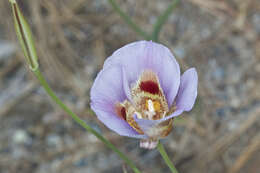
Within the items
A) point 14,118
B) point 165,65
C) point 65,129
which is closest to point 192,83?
point 165,65

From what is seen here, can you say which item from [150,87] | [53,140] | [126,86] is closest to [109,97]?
[126,86]

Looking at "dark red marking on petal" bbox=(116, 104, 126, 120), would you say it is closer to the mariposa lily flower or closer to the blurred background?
the mariposa lily flower

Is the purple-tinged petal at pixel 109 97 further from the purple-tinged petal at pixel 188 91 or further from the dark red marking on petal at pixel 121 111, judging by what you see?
the purple-tinged petal at pixel 188 91

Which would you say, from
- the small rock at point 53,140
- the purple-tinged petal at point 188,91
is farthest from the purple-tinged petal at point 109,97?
the small rock at point 53,140

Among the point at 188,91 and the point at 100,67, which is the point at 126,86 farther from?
the point at 100,67

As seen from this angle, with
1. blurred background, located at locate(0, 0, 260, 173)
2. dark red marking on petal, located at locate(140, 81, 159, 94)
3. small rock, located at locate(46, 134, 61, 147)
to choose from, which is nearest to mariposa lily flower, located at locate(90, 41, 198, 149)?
dark red marking on petal, located at locate(140, 81, 159, 94)

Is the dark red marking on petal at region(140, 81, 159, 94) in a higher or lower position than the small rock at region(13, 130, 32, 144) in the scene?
higher

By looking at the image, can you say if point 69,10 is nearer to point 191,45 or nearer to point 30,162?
point 191,45
